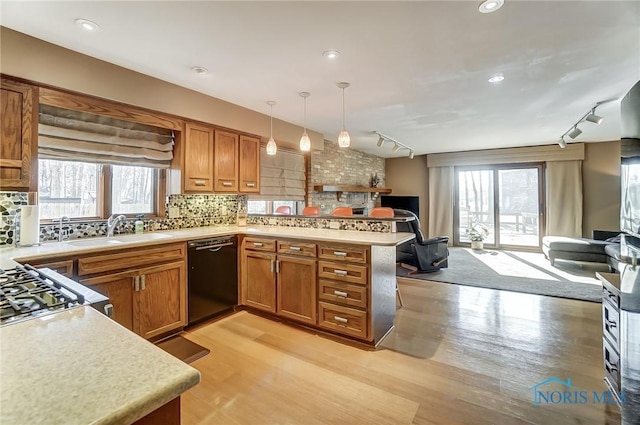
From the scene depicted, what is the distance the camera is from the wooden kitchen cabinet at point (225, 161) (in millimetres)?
3561

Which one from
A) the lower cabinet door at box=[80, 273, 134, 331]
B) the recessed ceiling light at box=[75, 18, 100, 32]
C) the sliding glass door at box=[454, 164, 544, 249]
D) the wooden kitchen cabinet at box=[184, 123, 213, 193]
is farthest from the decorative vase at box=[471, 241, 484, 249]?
the recessed ceiling light at box=[75, 18, 100, 32]

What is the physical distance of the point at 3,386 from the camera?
23.5 inches

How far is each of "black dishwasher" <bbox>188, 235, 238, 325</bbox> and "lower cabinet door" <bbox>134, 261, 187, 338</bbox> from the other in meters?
0.10

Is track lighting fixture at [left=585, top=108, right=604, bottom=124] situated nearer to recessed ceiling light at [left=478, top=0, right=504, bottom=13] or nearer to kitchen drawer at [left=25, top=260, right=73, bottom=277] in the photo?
recessed ceiling light at [left=478, top=0, right=504, bottom=13]

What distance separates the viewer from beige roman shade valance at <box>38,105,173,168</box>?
2479mm

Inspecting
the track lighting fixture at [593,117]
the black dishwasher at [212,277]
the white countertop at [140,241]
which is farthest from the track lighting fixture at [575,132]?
the black dishwasher at [212,277]

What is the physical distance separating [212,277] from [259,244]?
587 mm

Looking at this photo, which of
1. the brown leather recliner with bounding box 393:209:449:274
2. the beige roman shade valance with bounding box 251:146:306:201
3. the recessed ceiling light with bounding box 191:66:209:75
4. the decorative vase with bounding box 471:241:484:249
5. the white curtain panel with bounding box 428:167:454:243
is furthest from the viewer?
the white curtain panel with bounding box 428:167:454:243

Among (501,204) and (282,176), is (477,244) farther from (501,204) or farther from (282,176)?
(282,176)

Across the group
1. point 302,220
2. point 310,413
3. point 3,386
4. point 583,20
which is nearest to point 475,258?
point 302,220

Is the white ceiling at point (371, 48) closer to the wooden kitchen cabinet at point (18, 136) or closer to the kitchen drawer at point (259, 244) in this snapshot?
the wooden kitchen cabinet at point (18, 136)

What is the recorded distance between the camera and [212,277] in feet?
10.2

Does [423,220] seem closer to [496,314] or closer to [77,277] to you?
[496,314]

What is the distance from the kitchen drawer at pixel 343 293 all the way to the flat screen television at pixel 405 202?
19.1 ft
